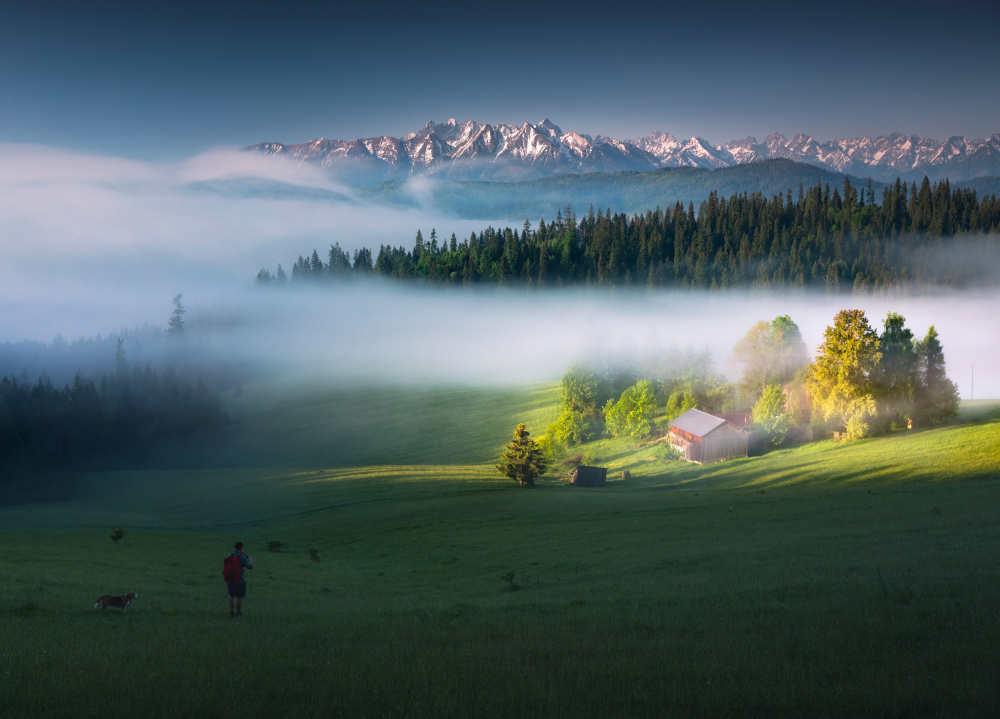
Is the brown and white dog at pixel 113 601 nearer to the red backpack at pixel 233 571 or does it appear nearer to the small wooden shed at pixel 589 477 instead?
the red backpack at pixel 233 571

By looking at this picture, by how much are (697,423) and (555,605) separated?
262 ft

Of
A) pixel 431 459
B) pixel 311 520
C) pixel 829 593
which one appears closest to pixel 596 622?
pixel 829 593

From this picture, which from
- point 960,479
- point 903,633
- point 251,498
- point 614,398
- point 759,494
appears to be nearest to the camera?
point 903,633

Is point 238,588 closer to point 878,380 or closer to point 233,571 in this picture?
point 233,571

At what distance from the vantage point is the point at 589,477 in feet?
272

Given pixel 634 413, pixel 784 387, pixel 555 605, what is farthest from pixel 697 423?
pixel 555 605

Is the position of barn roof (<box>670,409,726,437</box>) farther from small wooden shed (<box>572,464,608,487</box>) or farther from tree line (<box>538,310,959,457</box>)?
small wooden shed (<box>572,464,608,487</box>)

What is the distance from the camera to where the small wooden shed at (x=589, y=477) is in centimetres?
8219

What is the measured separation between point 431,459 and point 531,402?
40.3 meters

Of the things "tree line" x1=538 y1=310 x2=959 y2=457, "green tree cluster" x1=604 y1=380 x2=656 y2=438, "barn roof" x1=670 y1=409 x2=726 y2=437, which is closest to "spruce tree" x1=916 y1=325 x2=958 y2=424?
"tree line" x1=538 y1=310 x2=959 y2=457

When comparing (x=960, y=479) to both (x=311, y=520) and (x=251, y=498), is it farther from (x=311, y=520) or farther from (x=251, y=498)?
(x=251, y=498)

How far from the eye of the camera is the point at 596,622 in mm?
18000

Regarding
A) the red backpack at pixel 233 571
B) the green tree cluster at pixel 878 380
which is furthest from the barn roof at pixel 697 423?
the red backpack at pixel 233 571

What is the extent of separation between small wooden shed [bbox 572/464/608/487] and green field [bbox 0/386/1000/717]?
486 inches
